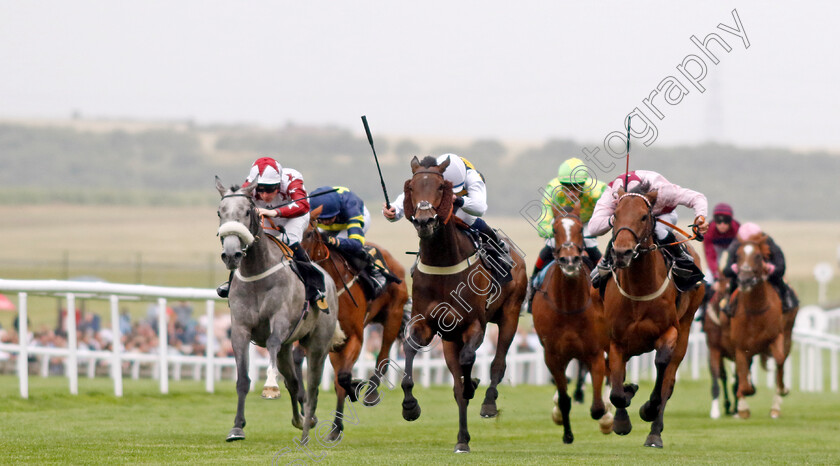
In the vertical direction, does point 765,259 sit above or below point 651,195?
below

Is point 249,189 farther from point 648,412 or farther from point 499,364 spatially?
point 648,412

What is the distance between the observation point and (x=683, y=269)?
395 inches

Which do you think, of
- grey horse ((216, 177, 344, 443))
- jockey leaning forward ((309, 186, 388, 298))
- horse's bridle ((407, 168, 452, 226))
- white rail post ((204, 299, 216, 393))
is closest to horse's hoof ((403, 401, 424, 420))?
grey horse ((216, 177, 344, 443))

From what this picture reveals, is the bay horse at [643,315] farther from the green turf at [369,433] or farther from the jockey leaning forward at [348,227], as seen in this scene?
the jockey leaning forward at [348,227]

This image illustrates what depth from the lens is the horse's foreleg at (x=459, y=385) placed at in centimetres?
948

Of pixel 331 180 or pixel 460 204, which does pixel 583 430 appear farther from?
pixel 331 180

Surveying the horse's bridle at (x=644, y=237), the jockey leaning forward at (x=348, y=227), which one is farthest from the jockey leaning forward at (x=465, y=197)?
the jockey leaning forward at (x=348, y=227)

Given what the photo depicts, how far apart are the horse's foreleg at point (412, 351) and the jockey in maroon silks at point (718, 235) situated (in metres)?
6.94

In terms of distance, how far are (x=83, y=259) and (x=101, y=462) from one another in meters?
48.9

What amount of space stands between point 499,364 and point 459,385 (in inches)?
24.4

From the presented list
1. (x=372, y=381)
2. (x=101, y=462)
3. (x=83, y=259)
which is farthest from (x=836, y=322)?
(x=101, y=462)

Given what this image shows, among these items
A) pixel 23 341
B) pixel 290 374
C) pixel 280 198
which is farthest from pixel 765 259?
pixel 23 341

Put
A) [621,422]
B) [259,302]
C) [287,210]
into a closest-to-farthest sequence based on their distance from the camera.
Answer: [259,302] < [621,422] < [287,210]

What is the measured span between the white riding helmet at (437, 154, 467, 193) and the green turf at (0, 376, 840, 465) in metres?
2.06
